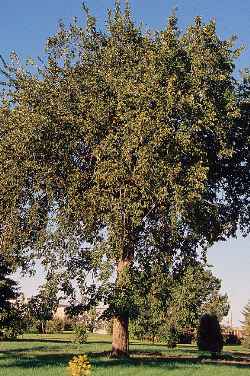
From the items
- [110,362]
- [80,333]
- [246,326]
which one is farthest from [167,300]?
[246,326]

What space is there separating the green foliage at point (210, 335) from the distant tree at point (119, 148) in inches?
484

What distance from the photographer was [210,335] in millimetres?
42594

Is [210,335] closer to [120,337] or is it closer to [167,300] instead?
[120,337]

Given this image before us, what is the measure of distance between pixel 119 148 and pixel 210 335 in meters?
20.2

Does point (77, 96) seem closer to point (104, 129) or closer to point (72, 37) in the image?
point (104, 129)

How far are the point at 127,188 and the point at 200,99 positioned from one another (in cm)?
561

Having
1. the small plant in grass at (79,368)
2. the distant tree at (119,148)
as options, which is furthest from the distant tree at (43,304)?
the small plant in grass at (79,368)

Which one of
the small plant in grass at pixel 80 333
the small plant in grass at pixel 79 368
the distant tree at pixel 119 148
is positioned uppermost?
the distant tree at pixel 119 148

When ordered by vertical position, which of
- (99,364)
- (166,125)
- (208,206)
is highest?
(166,125)

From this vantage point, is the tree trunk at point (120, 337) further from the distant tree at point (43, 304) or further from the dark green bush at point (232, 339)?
the dark green bush at point (232, 339)

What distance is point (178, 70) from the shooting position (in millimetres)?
28328

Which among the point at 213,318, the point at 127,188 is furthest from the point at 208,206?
the point at 213,318

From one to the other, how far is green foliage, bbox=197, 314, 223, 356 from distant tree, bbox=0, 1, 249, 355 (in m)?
12.3

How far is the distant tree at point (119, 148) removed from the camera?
27.0 m
